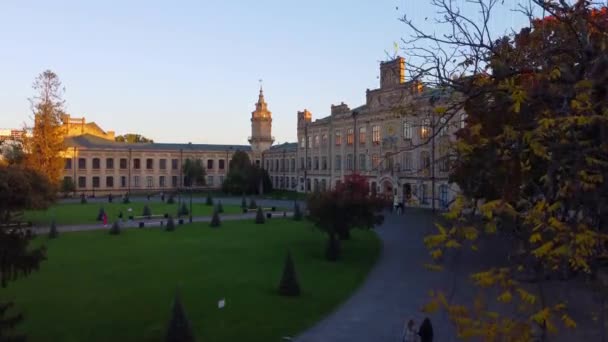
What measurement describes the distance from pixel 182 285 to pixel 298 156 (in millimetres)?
51909

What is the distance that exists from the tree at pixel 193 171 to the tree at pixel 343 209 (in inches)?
2013

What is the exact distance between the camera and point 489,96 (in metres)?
5.28

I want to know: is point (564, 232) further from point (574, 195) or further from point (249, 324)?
point (249, 324)

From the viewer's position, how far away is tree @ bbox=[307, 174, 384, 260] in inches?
898

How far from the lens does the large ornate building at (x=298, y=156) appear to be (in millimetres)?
49219

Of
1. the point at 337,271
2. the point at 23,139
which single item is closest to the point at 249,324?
the point at 337,271

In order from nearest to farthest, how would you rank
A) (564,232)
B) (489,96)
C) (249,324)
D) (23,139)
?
(564,232)
(489,96)
(249,324)
(23,139)

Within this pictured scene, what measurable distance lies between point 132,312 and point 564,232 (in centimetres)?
1276

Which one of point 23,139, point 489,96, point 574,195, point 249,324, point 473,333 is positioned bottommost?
point 249,324

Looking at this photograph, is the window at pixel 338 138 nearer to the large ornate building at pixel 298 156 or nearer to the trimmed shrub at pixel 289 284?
the large ornate building at pixel 298 156

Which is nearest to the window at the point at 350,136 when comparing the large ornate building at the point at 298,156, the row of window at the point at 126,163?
the large ornate building at the point at 298,156

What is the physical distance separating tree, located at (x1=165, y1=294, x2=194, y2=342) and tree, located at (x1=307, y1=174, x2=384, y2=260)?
11.7m

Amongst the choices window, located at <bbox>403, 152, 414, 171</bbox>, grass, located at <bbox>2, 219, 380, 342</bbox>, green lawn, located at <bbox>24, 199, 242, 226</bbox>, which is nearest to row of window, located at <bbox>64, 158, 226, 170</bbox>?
green lawn, located at <bbox>24, 199, 242, 226</bbox>

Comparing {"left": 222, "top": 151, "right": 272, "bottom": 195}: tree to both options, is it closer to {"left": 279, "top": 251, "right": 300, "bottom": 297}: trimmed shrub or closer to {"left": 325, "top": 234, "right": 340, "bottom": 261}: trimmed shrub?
{"left": 325, "top": 234, "right": 340, "bottom": 261}: trimmed shrub
